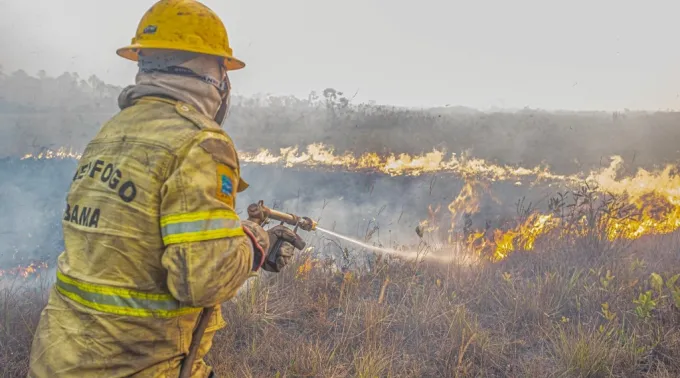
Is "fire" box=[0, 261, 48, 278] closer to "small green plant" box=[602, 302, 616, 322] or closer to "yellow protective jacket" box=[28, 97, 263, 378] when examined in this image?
"yellow protective jacket" box=[28, 97, 263, 378]

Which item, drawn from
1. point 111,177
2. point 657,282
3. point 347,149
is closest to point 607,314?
point 657,282

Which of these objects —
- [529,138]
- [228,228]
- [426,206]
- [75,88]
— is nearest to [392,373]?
[228,228]

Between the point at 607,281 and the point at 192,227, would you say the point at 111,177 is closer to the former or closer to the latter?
the point at 192,227

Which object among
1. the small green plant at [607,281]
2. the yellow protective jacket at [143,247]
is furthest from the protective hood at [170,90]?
the small green plant at [607,281]

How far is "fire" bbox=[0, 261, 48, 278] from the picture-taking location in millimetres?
5911

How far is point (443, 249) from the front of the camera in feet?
16.7

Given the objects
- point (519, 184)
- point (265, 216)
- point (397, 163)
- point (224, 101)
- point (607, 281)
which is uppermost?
point (224, 101)

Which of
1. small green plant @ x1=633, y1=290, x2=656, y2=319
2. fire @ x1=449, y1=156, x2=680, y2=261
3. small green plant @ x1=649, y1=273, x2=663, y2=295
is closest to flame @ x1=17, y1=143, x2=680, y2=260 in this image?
fire @ x1=449, y1=156, x2=680, y2=261

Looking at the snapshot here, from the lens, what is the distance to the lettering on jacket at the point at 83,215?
1651mm

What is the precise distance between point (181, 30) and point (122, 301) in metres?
1.06

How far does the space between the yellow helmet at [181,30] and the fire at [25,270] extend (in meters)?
5.16

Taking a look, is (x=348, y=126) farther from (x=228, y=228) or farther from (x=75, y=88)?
(x=228, y=228)

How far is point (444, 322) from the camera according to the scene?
12.0 ft

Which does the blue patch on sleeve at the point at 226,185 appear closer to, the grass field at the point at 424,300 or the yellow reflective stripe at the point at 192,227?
the yellow reflective stripe at the point at 192,227
